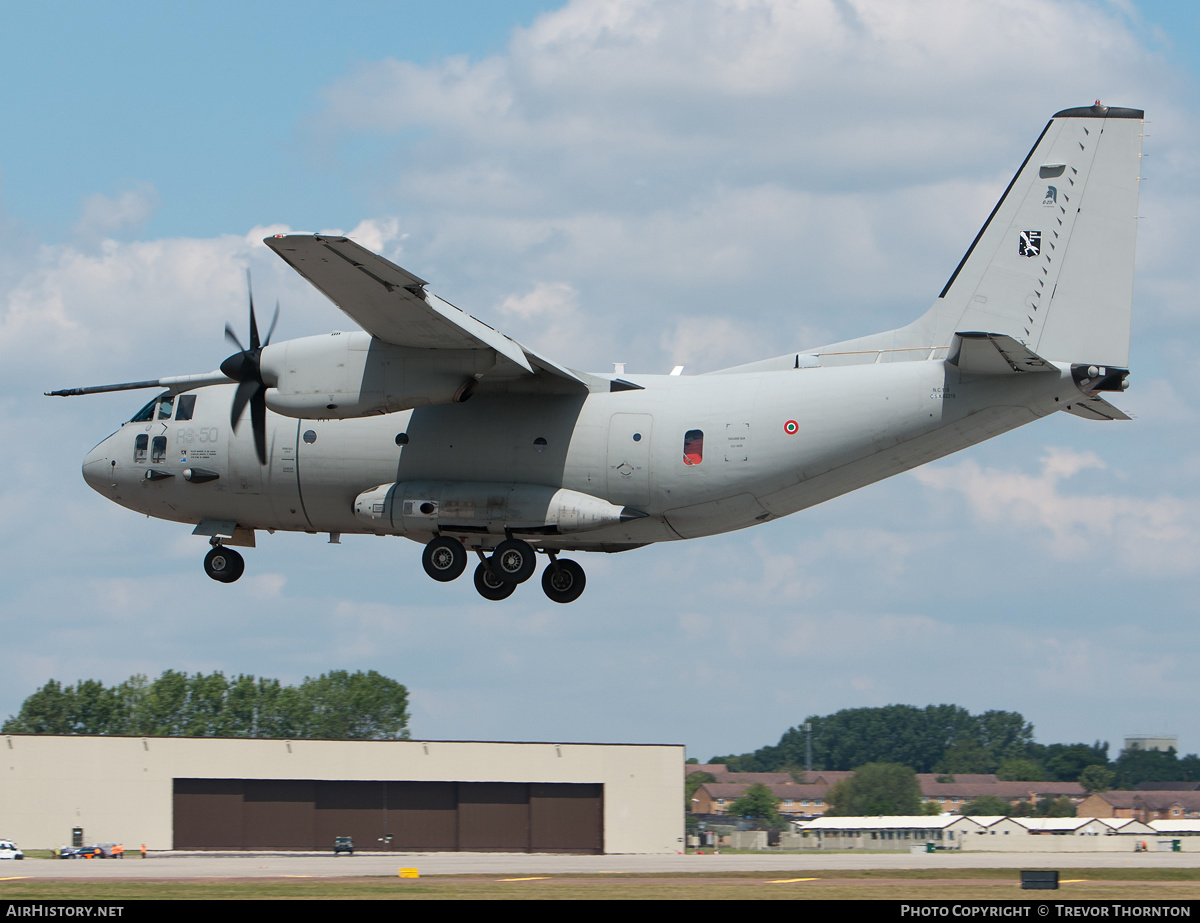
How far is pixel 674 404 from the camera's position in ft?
86.1

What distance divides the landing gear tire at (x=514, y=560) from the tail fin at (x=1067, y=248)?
805cm

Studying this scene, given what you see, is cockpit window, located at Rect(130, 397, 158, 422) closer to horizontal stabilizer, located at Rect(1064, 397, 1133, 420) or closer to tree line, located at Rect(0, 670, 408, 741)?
horizontal stabilizer, located at Rect(1064, 397, 1133, 420)

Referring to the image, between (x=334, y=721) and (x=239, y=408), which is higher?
(x=239, y=408)

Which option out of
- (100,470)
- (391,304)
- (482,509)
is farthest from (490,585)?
(100,470)

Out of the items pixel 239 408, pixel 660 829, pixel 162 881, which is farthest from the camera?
pixel 660 829

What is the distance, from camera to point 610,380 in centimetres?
2688

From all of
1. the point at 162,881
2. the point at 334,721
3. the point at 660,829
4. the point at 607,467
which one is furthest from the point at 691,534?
A: the point at 334,721

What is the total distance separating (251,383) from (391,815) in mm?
36944

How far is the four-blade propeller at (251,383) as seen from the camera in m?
26.6

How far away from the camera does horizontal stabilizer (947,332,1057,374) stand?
78.7 feet

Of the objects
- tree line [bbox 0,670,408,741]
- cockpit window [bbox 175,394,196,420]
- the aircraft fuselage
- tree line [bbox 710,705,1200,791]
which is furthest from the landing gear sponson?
tree line [bbox 710,705,1200,791]

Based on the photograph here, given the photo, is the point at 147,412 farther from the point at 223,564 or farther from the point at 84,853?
the point at 84,853
